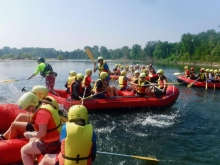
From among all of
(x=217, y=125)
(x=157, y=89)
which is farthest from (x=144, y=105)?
(x=217, y=125)

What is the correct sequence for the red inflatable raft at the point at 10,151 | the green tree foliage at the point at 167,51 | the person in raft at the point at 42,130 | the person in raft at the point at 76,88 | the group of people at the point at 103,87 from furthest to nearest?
the green tree foliage at the point at 167,51 → the group of people at the point at 103,87 → the person in raft at the point at 76,88 → the red inflatable raft at the point at 10,151 → the person in raft at the point at 42,130

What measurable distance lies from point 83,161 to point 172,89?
28.0ft

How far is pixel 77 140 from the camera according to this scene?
346 cm

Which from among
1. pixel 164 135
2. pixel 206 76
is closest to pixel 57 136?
pixel 164 135

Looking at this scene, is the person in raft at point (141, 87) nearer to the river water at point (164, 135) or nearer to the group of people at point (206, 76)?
the river water at point (164, 135)

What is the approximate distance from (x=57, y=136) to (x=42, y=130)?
0.33 meters

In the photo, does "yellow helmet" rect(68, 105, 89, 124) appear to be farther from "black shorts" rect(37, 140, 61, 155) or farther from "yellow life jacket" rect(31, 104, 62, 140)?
"black shorts" rect(37, 140, 61, 155)

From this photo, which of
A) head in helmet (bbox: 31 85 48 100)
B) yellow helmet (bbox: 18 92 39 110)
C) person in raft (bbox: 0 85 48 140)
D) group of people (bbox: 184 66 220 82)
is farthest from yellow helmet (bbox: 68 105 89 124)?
group of people (bbox: 184 66 220 82)

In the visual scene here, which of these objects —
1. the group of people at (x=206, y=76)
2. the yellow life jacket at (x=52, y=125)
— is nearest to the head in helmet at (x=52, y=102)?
the yellow life jacket at (x=52, y=125)

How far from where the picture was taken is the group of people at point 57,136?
3.48 metres

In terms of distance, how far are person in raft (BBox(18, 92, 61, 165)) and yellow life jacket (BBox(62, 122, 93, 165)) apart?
0.51 m

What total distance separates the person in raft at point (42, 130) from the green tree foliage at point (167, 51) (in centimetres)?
5640

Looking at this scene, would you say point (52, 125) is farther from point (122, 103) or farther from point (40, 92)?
point (122, 103)

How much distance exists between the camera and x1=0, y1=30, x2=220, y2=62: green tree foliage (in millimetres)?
70062
